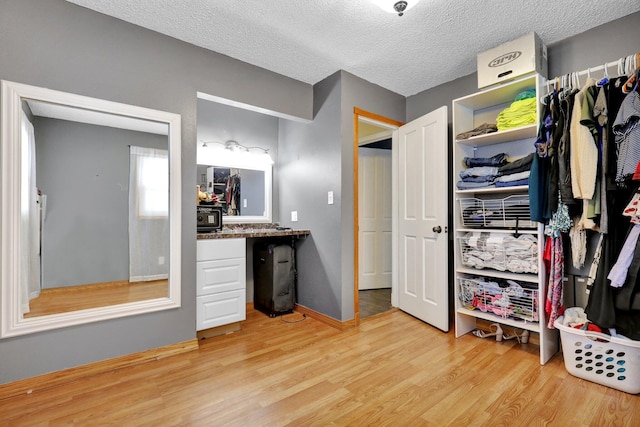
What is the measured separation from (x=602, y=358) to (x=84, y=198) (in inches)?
137

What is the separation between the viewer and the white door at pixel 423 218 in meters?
2.70

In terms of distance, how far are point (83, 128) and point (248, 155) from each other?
1.65 metres

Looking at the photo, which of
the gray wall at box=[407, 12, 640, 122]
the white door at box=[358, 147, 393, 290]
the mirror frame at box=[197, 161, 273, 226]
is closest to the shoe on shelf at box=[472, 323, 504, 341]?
the white door at box=[358, 147, 393, 290]

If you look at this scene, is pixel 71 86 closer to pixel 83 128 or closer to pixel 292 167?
pixel 83 128

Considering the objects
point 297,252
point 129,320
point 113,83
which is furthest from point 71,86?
point 297,252

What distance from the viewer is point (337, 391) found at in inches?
70.9

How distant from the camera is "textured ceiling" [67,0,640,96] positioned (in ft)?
6.51

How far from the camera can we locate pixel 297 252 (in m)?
3.42

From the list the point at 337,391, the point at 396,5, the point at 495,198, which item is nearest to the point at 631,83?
the point at 495,198

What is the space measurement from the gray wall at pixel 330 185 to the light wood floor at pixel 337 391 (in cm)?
63

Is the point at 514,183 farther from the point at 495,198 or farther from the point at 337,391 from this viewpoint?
the point at 337,391

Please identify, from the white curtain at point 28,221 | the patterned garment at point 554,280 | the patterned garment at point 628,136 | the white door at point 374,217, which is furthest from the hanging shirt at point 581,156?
the white curtain at point 28,221

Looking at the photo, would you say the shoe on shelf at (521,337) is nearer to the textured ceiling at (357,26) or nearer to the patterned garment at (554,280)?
the patterned garment at (554,280)

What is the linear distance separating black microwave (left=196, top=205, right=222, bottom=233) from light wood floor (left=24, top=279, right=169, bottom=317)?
0.57 metres
